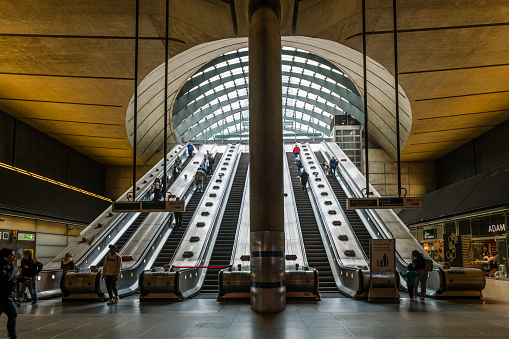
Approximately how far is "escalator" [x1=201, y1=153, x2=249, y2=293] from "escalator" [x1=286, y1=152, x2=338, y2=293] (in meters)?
2.86

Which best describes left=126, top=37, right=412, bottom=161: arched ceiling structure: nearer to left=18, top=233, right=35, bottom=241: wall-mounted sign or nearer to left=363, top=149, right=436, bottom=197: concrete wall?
left=363, top=149, right=436, bottom=197: concrete wall

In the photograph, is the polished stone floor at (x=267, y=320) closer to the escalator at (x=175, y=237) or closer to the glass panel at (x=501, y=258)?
the escalator at (x=175, y=237)

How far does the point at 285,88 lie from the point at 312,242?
31121 mm

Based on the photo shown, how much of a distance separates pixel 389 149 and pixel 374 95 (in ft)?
23.2

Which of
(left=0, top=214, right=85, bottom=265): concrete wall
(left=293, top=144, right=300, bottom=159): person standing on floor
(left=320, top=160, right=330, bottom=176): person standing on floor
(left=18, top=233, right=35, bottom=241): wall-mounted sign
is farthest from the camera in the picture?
(left=293, top=144, right=300, bottom=159): person standing on floor

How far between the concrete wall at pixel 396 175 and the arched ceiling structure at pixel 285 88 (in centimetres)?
99

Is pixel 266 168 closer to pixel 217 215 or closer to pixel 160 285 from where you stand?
pixel 160 285

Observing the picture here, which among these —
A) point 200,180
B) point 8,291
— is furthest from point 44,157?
point 8,291

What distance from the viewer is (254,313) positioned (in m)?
9.55

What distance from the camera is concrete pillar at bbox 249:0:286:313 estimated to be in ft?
31.8

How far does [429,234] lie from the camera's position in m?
24.9

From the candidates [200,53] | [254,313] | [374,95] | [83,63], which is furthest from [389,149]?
[254,313]

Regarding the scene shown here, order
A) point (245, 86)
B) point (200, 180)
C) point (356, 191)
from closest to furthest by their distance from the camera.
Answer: point (356, 191) < point (200, 180) < point (245, 86)

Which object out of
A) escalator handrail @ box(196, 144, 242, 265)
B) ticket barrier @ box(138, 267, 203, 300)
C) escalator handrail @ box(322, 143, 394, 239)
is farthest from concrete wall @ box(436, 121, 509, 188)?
ticket barrier @ box(138, 267, 203, 300)
